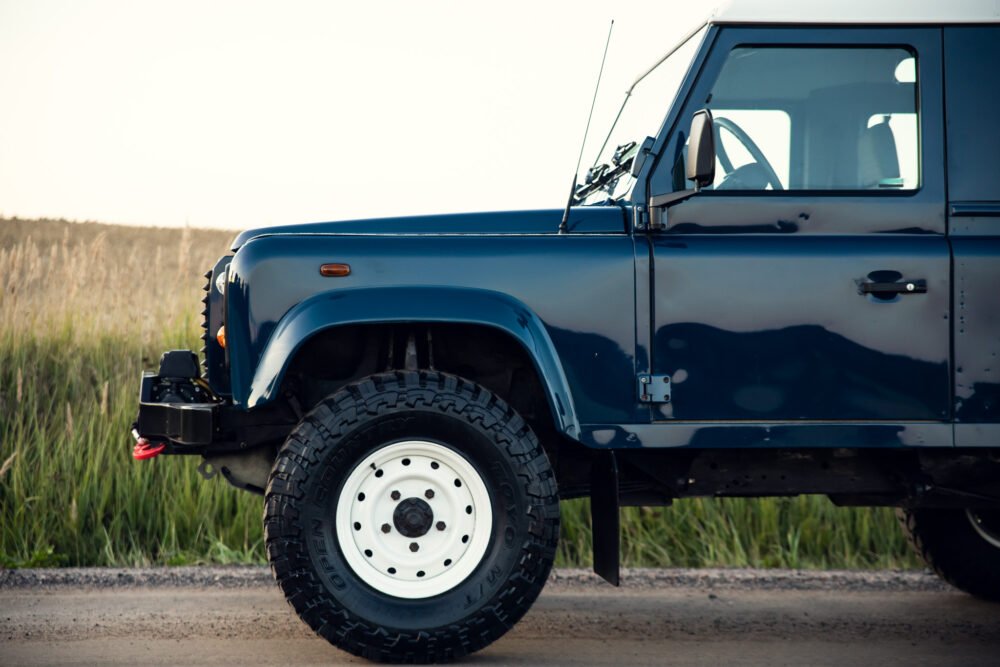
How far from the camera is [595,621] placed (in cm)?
467

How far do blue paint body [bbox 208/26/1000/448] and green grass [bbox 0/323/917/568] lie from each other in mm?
2171

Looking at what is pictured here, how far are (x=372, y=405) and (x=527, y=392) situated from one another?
761 mm

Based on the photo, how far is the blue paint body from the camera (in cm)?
389

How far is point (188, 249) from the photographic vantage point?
26.8 ft

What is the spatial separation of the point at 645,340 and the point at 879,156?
1183mm

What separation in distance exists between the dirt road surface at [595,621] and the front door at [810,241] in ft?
3.05

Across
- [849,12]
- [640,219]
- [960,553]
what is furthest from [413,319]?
[960,553]

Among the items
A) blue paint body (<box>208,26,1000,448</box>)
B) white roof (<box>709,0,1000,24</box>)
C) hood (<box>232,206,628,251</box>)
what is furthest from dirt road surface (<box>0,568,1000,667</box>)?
white roof (<box>709,0,1000,24</box>)

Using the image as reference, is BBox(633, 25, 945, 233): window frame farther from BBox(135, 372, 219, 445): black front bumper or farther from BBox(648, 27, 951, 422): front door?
BBox(135, 372, 219, 445): black front bumper

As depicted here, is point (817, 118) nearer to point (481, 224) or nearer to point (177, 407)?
point (481, 224)

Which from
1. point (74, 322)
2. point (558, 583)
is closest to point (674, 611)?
point (558, 583)

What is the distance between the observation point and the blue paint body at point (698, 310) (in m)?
3.89

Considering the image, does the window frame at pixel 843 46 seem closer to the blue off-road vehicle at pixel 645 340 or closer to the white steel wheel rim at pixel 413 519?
the blue off-road vehicle at pixel 645 340

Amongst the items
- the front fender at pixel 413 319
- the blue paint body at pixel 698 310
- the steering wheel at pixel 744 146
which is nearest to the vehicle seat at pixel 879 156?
the blue paint body at pixel 698 310
